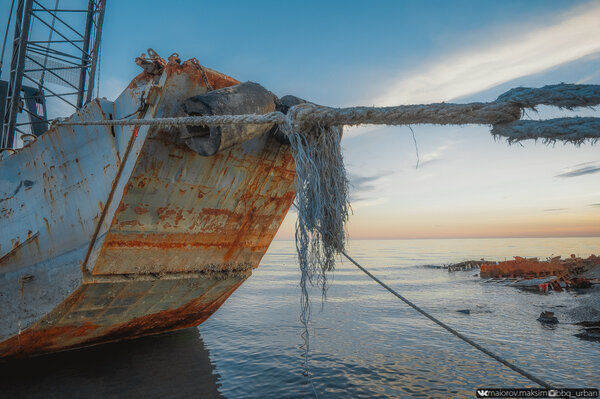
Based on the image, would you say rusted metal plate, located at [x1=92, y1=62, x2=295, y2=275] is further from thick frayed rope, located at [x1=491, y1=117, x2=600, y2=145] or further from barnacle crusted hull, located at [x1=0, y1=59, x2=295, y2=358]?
thick frayed rope, located at [x1=491, y1=117, x2=600, y2=145]

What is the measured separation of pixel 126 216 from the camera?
414 centimetres

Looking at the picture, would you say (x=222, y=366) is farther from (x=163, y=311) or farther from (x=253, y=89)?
(x=253, y=89)

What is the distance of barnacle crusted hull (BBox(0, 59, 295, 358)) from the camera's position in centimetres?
404

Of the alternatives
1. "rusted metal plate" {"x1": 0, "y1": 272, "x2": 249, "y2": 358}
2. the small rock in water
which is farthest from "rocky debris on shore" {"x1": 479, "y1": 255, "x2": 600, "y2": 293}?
"rusted metal plate" {"x1": 0, "y1": 272, "x2": 249, "y2": 358}

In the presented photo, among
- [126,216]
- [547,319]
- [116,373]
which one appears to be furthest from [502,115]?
[547,319]

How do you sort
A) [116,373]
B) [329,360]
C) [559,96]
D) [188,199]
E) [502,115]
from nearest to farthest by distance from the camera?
[559,96] < [502,115] < [188,199] < [116,373] < [329,360]

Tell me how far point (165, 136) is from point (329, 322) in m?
6.53

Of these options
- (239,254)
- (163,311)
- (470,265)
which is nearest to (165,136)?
(239,254)

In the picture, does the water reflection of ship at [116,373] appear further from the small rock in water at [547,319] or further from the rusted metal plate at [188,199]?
the small rock in water at [547,319]

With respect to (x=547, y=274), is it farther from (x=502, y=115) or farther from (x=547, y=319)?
(x=502, y=115)

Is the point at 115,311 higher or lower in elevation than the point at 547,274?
higher

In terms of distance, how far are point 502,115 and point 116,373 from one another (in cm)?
587

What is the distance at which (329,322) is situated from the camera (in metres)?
8.59

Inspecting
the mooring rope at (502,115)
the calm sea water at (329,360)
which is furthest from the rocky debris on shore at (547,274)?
the mooring rope at (502,115)
